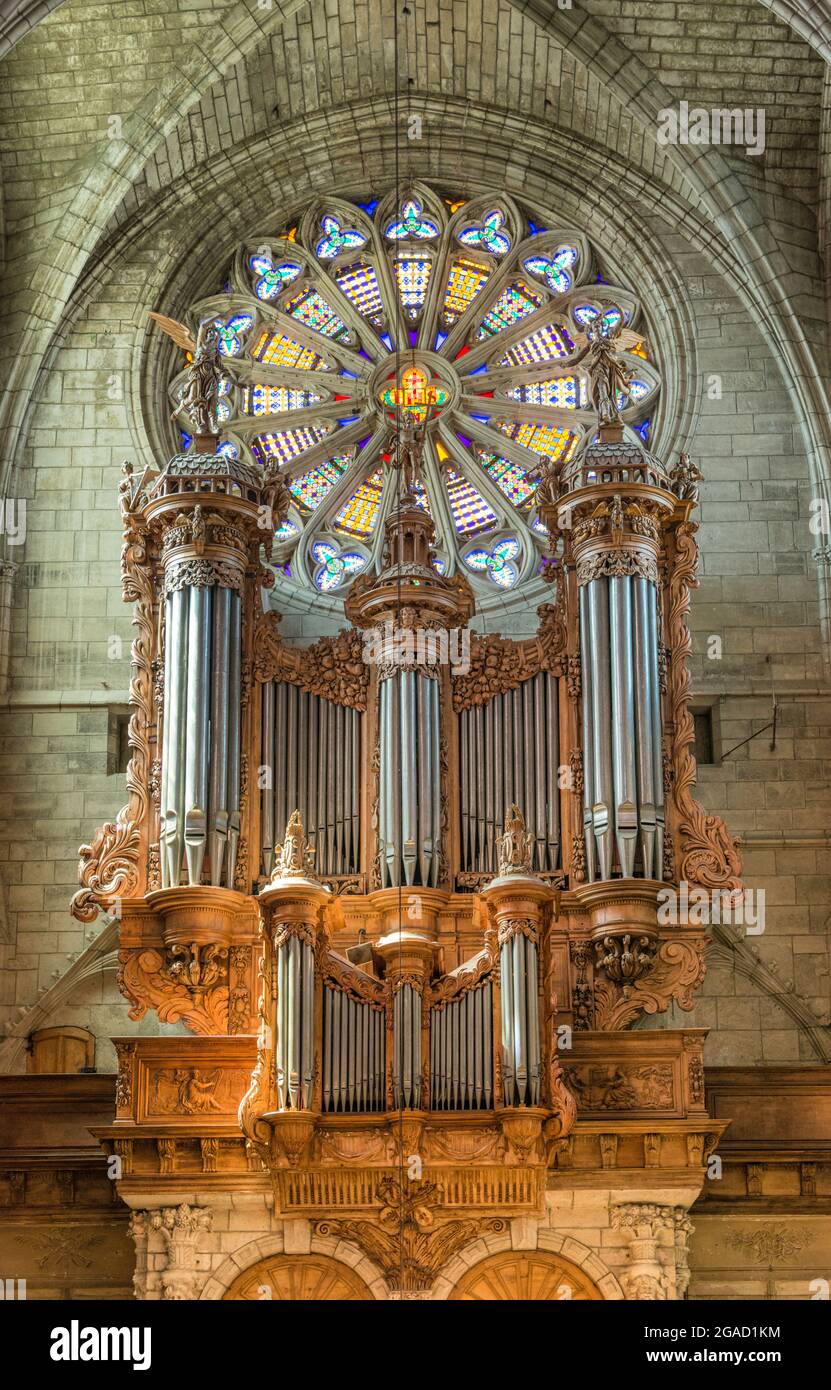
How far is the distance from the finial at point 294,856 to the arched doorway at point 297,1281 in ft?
7.74

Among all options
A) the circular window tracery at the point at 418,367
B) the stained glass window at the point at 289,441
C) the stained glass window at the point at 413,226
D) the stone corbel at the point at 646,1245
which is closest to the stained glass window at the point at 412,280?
the circular window tracery at the point at 418,367

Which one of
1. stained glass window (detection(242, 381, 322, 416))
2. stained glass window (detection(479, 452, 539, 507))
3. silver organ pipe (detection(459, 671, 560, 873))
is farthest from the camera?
stained glass window (detection(242, 381, 322, 416))

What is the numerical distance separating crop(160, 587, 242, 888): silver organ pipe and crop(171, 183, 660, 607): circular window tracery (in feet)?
9.40

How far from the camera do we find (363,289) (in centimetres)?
2136

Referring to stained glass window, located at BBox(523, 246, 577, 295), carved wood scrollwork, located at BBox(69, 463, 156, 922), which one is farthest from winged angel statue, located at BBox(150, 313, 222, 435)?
stained glass window, located at BBox(523, 246, 577, 295)

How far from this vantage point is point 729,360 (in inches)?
800

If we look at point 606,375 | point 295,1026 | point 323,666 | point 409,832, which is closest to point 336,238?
point 606,375

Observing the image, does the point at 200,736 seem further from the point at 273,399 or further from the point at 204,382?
the point at 273,399

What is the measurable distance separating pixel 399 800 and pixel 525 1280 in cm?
327

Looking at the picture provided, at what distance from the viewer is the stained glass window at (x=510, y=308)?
21.2 m

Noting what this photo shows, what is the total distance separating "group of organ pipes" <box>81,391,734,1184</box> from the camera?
1522 cm

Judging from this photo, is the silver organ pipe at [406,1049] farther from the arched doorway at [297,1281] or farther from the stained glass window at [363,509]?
the stained glass window at [363,509]

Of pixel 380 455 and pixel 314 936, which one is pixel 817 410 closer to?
pixel 380 455

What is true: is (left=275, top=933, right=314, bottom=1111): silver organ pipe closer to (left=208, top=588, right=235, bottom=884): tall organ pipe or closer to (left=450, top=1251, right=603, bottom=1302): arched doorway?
(left=208, top=588, right=235, bottom=884): tall organ pipe
